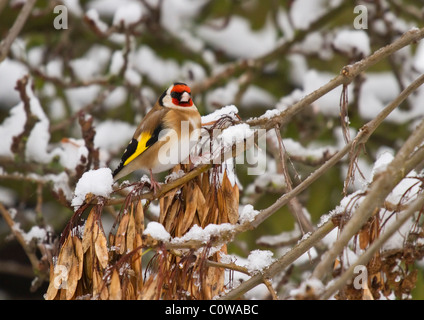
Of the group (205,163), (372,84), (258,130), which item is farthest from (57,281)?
(372,84)

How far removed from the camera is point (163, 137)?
3.33 m

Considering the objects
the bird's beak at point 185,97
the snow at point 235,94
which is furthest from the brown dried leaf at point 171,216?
the snow at point 235,94

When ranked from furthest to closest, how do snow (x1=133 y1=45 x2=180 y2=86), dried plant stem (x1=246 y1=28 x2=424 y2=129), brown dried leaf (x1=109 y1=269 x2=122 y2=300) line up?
snow (x1=133 y1=45 x2=180 y2=86), dried plant stem (x1=246 y1=28 x2=424 y2=129), brown dried leaf (x1=109 y1=269 x2=122 y2=300)

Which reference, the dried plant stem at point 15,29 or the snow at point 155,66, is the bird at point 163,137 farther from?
the snow at point 155,66

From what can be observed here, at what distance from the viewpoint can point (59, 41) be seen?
A: 19.2 ft

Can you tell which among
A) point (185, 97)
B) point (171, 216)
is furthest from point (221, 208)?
point (185, 97)

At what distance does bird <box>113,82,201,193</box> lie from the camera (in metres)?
3.07

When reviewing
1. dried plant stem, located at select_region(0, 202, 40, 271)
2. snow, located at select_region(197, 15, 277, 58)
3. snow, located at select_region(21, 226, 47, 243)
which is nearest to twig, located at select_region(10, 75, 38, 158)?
dried plant stem, located at select_region(0, 202, 40, 271)

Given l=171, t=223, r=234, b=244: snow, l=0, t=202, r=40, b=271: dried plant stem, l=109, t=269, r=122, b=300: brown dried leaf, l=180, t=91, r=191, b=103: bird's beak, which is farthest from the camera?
l=0, t=202, r=40, b=271: dried plant stem

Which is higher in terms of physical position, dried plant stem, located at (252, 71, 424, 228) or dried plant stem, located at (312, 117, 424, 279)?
dried plant stem, located at (252, 71, 424, 228)

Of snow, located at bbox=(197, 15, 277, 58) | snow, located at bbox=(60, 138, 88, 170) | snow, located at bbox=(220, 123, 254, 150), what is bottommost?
snow, located at bbox=(220, 123, 254, 150)

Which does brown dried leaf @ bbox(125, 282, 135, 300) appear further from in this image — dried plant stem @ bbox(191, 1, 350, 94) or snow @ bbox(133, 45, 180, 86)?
snow @ bbox(133, 45, 180, 86)

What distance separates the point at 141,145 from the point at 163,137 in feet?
0.40
